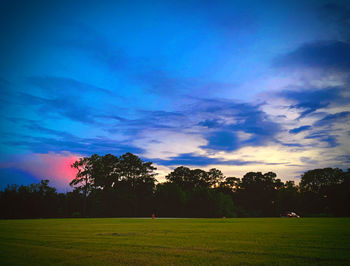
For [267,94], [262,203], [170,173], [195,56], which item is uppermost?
[195,56]

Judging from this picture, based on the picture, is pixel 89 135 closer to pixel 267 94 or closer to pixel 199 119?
pixel 199 119

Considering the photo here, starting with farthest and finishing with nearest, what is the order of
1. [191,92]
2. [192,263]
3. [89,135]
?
[89,135], [191,92], [192,263]

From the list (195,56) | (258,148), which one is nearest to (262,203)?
(258,148)

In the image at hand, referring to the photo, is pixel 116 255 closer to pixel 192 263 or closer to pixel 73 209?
pixel 192 263

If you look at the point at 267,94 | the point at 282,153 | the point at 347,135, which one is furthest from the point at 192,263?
the point at 282,153

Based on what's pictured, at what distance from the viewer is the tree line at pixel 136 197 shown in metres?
57.1

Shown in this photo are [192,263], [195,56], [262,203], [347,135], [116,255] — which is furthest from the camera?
[262,203]

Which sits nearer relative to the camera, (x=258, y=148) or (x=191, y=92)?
(x=191, y=92)

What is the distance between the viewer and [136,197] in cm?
6781

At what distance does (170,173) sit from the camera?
94500 millimetres

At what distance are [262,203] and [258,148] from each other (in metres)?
52.1

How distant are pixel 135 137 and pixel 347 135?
146ft

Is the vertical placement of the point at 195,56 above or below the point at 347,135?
above

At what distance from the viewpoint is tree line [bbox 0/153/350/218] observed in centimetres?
5706
